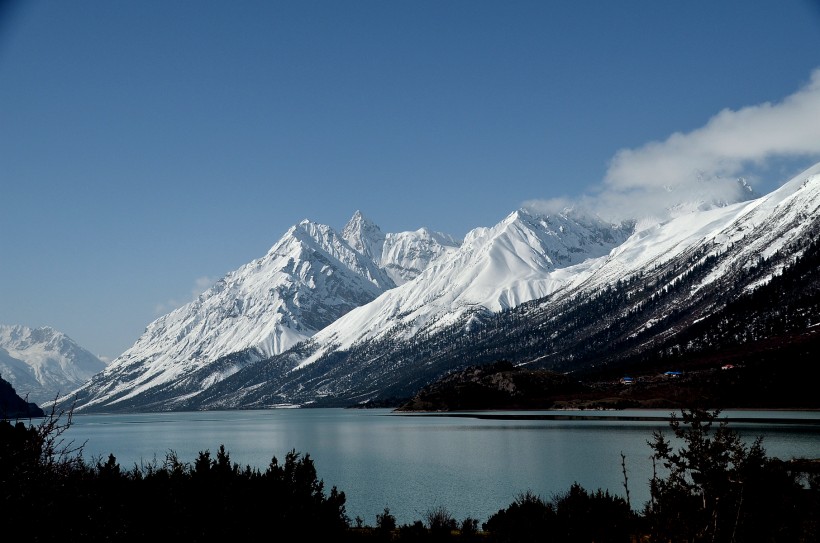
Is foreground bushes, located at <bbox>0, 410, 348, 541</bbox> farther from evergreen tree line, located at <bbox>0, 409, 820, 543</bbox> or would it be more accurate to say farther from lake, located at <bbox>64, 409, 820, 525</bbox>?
lake, located at <bbox>64, 409, 820, 525</bbox>

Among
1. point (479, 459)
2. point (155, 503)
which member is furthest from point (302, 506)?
point (479, 459)

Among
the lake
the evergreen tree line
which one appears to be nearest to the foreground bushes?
the evergreen tree line

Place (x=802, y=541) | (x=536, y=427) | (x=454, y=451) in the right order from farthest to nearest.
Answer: (x=536, y=427), (x=454, y=451), (x=802, y=541)

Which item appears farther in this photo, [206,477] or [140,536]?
[206,477]

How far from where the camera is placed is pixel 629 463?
83.2 metres

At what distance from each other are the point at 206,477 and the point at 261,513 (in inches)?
219

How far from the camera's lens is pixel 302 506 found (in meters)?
38.5

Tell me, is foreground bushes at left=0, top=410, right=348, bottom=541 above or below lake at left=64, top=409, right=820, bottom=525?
above

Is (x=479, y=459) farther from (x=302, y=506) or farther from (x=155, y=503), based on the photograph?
(x=155, y=503)

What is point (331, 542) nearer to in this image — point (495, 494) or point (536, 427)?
point (495, 494)

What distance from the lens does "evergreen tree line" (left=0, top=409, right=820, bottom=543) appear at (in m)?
28.2

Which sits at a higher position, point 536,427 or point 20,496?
point 20,496

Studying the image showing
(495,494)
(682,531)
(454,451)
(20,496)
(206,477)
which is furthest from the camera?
(454,451)

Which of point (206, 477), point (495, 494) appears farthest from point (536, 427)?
point (206, 477)
